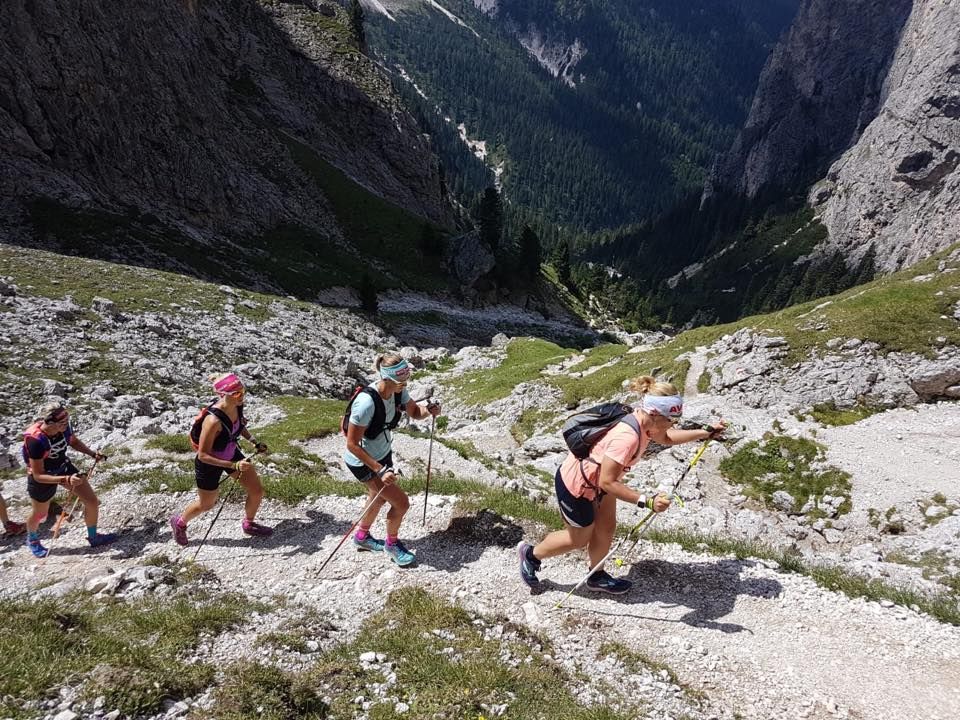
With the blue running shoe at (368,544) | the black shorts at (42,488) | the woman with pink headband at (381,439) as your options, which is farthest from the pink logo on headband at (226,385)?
the black shorts at (42,488)

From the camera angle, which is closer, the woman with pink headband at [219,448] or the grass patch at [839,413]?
the woman with pink headband at [219,448]

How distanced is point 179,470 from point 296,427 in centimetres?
785

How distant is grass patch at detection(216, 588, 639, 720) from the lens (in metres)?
5.65

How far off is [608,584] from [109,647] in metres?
7.09

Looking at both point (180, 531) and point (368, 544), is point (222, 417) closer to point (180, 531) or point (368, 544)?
point (180, 531)

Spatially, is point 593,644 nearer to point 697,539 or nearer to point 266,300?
point 697,539

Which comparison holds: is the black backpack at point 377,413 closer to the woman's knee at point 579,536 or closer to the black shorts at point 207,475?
the black shorts at point 207,475

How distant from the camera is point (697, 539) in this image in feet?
32.4

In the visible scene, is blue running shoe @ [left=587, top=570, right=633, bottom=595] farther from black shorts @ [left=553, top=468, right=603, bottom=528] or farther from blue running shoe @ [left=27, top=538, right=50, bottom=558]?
blue running shoe @ [left=27, top=538, right=50, bottom=558]

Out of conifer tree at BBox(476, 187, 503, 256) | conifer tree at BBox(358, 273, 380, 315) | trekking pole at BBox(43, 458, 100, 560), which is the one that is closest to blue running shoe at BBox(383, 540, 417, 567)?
trekking pole at BBox(43, 458, 100, 560)

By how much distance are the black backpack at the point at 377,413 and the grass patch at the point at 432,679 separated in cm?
295

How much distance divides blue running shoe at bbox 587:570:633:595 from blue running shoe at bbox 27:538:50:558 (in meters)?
10.7

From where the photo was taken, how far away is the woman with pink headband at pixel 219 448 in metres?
9.09

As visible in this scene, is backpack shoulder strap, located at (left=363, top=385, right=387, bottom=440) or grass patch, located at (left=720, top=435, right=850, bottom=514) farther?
grass patch, located at (left=720, top=435, right=850, bottom=514)
